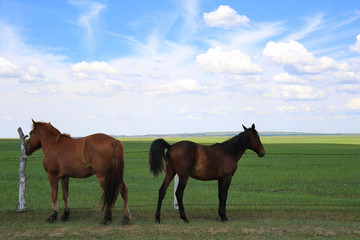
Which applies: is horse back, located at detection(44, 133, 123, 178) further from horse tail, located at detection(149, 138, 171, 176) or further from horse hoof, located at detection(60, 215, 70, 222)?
horse hoof, located at detection(60, 215, 70, 222)

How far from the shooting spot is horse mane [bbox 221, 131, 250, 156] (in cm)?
957

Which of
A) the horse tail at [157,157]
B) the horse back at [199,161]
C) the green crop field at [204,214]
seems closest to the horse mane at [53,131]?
the green crop field at [204,214]

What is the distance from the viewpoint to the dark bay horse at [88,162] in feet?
27.9

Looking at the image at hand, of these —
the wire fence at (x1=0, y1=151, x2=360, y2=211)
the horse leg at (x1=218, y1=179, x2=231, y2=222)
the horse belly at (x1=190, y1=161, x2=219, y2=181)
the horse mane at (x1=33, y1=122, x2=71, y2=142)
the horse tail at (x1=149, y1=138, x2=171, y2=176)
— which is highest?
the horse mane at (x1=33, y1=122, x2=71, y2=142)

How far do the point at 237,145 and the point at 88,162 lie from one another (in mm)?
3900

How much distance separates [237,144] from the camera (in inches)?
382

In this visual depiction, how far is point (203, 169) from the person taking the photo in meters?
9.12

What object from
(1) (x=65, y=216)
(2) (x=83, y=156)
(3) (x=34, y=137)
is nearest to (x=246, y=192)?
(1) (x=65, y=216)

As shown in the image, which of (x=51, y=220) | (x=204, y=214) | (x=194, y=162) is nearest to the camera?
(x=51, y=220)

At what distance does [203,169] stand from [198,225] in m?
1.41

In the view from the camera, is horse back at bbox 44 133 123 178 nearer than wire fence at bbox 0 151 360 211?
Yes

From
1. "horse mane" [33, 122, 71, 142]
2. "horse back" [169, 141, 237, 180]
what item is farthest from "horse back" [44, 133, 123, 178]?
"horse back" [169, 141, 237, 180]

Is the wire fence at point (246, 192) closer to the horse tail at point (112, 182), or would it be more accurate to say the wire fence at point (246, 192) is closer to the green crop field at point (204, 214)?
the green crop field at point (204, 214)

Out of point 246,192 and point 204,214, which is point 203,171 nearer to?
point 204,214
